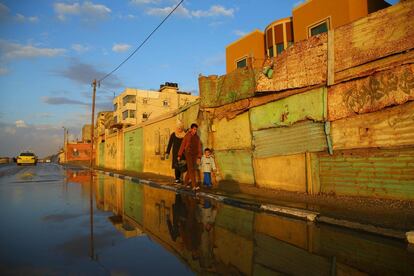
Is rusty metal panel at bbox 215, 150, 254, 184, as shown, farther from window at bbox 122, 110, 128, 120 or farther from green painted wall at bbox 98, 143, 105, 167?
window at bbox 122, 110, 128, 120

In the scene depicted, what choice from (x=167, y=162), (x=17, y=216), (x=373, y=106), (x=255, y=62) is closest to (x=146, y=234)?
(x=17, y=216)

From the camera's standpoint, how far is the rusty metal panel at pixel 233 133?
11758 millimetres

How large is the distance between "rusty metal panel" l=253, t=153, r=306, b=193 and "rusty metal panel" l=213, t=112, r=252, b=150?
1129 mm

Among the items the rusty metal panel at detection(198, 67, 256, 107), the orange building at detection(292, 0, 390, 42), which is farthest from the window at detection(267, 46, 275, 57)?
the rusty metal panel at detection(198, 67, 256, 107)

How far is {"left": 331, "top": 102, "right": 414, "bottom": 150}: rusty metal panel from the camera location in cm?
657

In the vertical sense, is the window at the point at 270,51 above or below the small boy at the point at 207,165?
above

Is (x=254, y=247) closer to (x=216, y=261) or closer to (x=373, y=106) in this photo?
(x=216, y=261)

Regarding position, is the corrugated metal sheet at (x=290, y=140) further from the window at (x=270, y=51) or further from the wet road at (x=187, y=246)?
the window at (x=270, y=51)

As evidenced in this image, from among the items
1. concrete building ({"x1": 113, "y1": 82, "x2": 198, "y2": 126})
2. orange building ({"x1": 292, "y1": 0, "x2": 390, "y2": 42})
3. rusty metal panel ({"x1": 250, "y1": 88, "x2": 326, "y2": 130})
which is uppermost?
concrete building ({"x1": 113, "y1": 82, "x2": 198, "y2": 126})

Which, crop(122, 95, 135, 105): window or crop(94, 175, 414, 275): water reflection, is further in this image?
crop(122, 95, 135, 105): window

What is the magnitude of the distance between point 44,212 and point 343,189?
24.3 feet

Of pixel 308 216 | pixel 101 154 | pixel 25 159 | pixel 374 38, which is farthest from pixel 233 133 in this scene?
pixel 25 159

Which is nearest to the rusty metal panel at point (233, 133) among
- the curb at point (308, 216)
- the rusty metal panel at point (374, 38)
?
the curb at point (308, 216)

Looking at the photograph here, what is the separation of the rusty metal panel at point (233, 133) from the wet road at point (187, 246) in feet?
16.2
